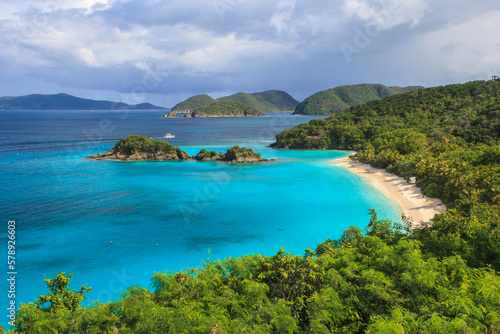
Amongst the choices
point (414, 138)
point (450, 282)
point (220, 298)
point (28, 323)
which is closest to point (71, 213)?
point (28, 323)

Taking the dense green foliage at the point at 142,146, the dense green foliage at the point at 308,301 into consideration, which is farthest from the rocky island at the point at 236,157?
the dense green foliage at the point at 308,301

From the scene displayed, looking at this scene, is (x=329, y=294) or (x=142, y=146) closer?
(x=329, y=294)

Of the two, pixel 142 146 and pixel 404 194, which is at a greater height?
pixel 142 146

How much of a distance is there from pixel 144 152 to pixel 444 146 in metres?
60.7

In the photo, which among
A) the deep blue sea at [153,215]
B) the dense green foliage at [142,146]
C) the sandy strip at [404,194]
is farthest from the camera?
the dense green foliage at [142,146]

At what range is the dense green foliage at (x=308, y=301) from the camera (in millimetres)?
10516

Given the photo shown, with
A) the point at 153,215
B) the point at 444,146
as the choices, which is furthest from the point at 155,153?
the point at 444,146

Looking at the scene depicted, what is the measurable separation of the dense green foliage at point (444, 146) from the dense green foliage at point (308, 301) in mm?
4243

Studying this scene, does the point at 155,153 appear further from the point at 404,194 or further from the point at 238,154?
the point at 404,194

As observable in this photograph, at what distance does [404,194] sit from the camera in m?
40.5

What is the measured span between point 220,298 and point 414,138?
6452 centimetres

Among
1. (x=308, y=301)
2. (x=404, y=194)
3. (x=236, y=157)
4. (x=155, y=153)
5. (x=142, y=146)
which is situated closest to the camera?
(x=308, y=301)

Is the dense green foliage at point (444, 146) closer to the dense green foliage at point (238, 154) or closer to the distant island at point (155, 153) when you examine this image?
the dense green foliage at point (238, 154)

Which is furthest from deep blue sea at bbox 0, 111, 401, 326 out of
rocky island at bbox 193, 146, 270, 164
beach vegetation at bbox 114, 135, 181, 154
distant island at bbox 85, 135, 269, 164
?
beach vegetation at bbox 114, 135, 181, 154
